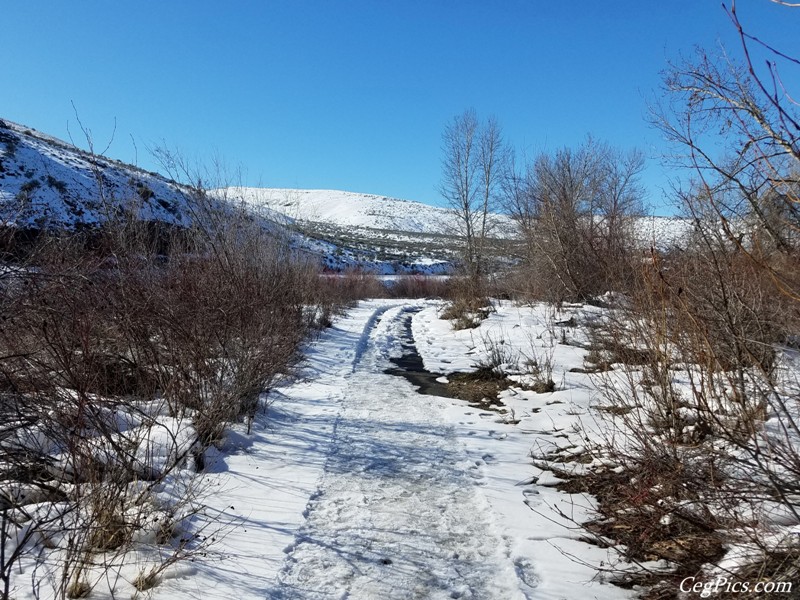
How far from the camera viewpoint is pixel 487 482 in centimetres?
431

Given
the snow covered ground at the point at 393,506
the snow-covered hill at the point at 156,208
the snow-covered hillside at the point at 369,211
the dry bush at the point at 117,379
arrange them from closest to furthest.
Result: the dry bush at the point at 117,379 → the snow covered ground at the point at 393,506 → the snow-covered hill at the point at 156,208 → the snow-covered hillside at the point at 369,211

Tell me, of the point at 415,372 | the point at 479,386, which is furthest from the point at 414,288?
the point at 479,386

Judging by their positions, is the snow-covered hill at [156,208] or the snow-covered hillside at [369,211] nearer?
the snow-covered hill at [156,208]

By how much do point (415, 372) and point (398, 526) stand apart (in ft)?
19.4

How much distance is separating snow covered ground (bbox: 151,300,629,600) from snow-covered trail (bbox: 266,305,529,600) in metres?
0.01

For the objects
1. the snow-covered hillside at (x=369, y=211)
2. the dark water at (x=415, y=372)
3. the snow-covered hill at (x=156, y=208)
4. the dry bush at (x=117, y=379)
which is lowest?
the dark water at (x=415, y=372)

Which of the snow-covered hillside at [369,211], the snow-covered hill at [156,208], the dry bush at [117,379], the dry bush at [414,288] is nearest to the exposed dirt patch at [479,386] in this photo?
the dry bush at [117,379]

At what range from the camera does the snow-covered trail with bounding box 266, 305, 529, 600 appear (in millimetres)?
2826

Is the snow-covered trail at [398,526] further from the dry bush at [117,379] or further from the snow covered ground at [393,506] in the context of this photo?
the dry bush at [117,379]

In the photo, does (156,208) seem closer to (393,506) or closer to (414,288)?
(414,288)

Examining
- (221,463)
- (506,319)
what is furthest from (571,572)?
(506,319)

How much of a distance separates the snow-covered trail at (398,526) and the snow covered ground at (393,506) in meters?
0.01

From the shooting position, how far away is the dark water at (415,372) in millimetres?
7953

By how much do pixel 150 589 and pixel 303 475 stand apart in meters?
1.93
